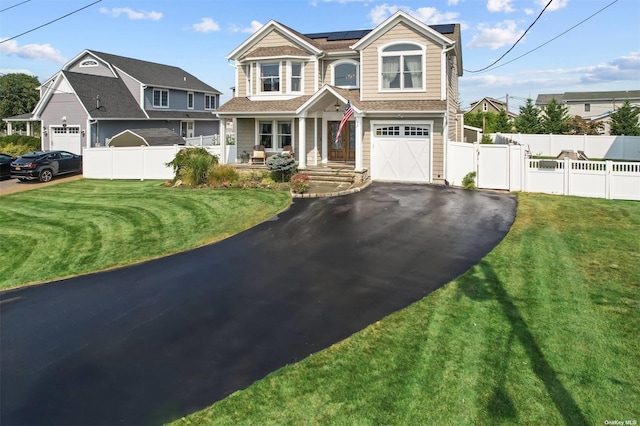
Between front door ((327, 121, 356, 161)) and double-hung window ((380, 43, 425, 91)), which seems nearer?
double-hung window ((380, 43, 425, 91))

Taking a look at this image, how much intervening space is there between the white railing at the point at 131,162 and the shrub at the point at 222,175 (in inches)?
181

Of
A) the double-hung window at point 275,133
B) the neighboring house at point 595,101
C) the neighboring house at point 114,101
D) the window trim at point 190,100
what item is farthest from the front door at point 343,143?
the neighboring house at point 595,101

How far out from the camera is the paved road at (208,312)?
→ 18.0 feet

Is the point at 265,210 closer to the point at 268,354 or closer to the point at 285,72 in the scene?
the point at 268,354

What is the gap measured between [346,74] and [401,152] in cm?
572

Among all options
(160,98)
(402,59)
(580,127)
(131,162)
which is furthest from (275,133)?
(580,127)

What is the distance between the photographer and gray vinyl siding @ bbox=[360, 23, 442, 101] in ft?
68.9

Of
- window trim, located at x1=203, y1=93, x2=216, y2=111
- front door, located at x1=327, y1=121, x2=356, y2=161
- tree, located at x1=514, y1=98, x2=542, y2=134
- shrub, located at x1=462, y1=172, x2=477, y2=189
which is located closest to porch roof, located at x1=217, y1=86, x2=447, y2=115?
front door, located at x1=327, y1=121, x2=356, y2=161

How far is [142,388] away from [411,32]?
2018 cm

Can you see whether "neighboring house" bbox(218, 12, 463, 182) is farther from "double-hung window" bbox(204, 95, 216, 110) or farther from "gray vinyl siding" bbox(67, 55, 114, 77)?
"double-hung window" bbox(204, 95, 216, 110)

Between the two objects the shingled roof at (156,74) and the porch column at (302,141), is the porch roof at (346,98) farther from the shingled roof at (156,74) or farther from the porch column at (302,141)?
the shingled roof at (156,74)

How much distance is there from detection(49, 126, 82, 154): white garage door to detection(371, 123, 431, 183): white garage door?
23.6m

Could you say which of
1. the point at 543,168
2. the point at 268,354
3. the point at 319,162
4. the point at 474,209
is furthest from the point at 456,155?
the point at 268,354

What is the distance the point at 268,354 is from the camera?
243 inches
